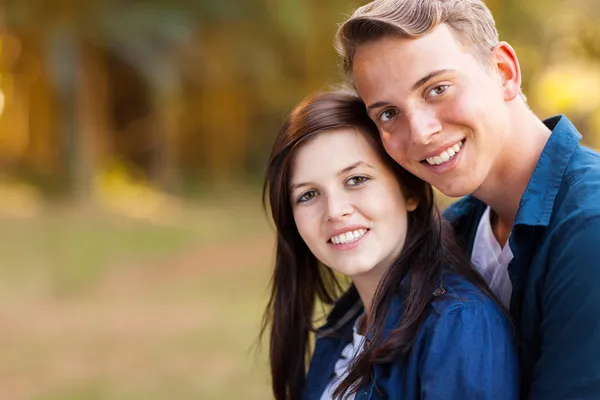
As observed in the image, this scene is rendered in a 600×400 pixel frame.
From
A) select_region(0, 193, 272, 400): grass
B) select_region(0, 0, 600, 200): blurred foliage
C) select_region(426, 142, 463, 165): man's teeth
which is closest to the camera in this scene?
select_region(426, 142, 463, 165): man's teeth

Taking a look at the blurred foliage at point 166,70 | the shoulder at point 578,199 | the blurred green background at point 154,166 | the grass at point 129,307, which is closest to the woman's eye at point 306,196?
the shoulder at point 578,199

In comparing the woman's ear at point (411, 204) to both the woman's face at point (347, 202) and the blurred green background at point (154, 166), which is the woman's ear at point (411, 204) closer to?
the woman's face at point (347, 202)

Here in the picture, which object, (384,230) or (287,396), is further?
(287,396)

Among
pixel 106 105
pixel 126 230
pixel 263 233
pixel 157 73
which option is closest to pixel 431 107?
pixel 126 230

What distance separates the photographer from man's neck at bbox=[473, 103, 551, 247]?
2.04m

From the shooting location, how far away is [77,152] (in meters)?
12.2

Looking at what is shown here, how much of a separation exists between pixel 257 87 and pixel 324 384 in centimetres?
1414

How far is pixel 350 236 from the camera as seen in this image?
205cm

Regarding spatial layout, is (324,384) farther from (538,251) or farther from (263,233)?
(263,233)

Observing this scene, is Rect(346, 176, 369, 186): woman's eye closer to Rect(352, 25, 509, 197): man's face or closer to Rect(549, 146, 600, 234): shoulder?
Rect(352, 25, 509, 197): man's face

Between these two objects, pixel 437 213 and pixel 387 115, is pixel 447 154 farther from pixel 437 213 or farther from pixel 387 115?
pixel 437 213

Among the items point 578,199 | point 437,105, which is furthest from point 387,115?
point 578,199

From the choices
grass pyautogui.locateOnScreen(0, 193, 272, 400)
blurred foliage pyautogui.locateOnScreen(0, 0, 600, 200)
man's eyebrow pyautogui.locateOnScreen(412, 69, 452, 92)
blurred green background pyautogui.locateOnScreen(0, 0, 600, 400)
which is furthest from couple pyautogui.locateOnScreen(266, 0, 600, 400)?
blurred foliage pyautogui.locateOnScreen(0, 0, 600, 200)

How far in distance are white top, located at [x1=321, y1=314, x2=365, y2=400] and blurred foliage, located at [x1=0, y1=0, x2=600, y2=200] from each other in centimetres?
748
